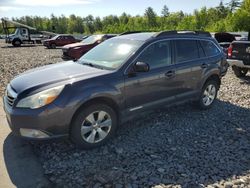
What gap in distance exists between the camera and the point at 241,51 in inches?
345

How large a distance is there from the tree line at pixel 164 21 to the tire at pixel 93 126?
31.8 metres

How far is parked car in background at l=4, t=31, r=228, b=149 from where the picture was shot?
3.68 m

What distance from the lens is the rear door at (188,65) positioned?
5105 mm

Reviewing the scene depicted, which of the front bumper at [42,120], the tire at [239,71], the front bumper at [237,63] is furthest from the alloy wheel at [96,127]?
the tire at [239,71]

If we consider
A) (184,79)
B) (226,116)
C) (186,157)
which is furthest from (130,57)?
(226,116)

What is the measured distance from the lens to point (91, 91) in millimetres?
3859

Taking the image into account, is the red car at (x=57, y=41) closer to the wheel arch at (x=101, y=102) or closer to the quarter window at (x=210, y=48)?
the quarter window at (x=210, y=48)

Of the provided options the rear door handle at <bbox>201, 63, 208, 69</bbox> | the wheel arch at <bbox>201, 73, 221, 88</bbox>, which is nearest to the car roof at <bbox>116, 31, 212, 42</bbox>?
the rear door handle at <bbox>201, 63, 208, 69</bbox>

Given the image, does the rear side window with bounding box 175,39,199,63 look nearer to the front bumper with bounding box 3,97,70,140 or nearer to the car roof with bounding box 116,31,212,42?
the car roof with bounding box 116,31,212,42

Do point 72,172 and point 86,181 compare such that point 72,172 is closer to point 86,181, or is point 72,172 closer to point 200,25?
point 86,181

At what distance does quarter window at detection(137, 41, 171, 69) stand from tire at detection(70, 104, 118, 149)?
1084 mm

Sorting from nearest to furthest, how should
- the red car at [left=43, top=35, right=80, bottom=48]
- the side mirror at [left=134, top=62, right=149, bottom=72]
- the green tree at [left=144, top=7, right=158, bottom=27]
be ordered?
the side mirror at [left=134, top=62, right=149, bottom=72], the red car at [left=43, top=35, right=80, bottom=48], the green tree at [left=144, top=7, right=158, bottom=27]

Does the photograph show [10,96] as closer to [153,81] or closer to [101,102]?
[101,102]

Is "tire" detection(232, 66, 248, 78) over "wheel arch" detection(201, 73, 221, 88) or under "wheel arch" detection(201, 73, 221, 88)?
under
